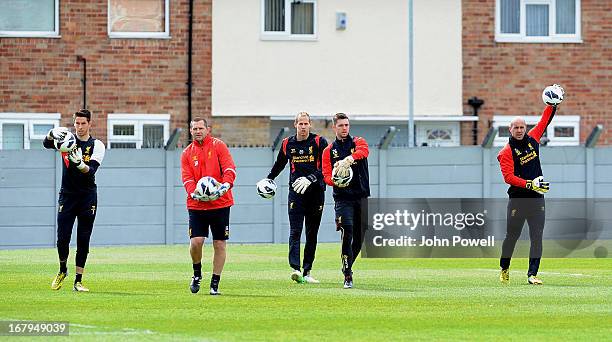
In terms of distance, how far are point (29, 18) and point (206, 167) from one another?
20.4 meters

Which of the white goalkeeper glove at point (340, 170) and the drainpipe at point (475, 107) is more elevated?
the drainpipe at point (475, 107)

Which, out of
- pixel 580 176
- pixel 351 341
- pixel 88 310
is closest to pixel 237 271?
pixel 88 310

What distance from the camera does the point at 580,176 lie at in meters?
32.7

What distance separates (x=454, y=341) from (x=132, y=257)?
15.0 meters

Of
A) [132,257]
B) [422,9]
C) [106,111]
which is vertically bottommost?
[132,257]

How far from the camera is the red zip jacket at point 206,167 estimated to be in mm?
16172

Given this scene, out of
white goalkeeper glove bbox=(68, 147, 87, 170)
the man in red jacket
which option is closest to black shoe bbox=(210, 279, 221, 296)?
the man in red jacket

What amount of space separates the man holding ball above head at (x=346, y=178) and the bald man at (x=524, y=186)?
1726mm

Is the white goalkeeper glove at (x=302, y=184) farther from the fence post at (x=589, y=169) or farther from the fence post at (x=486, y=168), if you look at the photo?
the fence post at (x=589, y=169)

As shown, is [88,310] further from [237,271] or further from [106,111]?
[106,111]

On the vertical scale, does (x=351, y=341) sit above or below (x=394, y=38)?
below

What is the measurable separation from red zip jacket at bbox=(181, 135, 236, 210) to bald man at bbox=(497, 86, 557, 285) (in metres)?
3.67

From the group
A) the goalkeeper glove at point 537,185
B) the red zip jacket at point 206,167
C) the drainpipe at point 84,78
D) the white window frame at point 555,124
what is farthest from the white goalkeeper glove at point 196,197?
the white window frame at point 555,124

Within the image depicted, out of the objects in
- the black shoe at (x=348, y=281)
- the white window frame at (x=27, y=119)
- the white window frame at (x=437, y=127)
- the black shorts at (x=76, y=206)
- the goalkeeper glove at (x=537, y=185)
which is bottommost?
the black shoe at (x=348, y=281)
